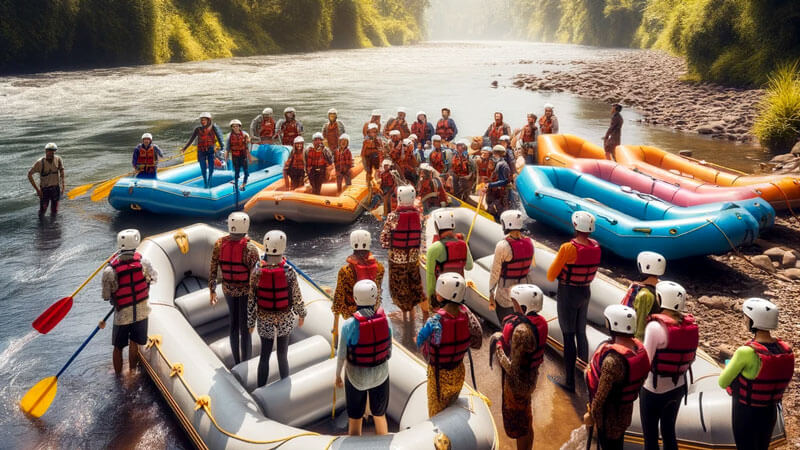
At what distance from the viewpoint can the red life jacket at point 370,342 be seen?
148 inches

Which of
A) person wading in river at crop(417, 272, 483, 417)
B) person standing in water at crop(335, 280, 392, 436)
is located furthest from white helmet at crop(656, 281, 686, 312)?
person standing in water at crop(335, 280, 392, 436)

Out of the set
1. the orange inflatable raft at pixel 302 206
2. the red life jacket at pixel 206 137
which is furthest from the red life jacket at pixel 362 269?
the red life jacket at pixel 206 137

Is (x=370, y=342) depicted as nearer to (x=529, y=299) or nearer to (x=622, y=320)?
(x=529, y=299)

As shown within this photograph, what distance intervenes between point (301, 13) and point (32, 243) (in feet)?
138

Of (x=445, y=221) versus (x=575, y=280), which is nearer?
(x=575, y=280)

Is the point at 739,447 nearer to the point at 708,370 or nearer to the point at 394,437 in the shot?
the point at 708,370

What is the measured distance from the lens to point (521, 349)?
3656mm

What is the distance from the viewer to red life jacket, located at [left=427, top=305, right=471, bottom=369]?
12.1 feet

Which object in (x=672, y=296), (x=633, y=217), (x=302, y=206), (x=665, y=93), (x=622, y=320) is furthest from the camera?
(x=665, y=93)

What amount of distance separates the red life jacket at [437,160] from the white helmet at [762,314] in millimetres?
6737

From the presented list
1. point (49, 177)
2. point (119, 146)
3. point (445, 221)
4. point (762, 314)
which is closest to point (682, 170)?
point (445, 221)

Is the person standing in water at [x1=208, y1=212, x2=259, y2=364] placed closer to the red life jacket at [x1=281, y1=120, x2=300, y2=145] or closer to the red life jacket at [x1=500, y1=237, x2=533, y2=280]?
the red life jacket at [x1=500, y1=237, x2=533, y2=280]

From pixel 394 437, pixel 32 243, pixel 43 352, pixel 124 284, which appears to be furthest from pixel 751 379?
pixel 32 243

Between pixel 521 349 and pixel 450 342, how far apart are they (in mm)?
471
